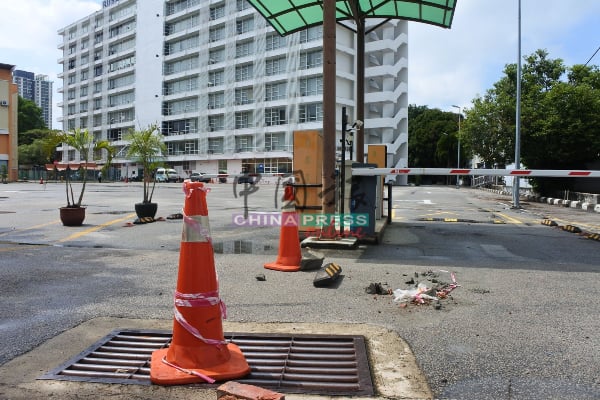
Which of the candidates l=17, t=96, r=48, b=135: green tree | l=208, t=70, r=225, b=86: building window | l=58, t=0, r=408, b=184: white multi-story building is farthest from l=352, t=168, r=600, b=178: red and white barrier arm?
l=17, t=96, r=48, b=135: green tree

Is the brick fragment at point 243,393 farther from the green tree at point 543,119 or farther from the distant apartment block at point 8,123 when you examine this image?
the distant apartment block at point 8,123

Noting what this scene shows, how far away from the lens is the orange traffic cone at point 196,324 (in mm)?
3143

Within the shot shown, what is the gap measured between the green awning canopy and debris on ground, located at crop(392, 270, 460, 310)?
7615mm

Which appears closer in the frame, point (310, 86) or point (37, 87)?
point (310, 86)

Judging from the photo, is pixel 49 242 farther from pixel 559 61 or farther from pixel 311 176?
pixel 559 61

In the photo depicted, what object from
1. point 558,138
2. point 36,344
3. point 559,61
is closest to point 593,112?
point 558,138

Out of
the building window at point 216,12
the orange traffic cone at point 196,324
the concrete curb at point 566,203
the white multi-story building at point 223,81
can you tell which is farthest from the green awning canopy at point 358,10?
the building window at point 216,12

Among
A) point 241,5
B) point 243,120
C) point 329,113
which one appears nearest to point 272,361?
point 329,113

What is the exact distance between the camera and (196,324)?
320cm

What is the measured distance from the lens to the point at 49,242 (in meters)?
9.15

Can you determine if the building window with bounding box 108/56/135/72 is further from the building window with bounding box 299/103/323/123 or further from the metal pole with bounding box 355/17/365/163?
the metal pole with bounding box 355/17/365/163

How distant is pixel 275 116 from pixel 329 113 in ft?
173

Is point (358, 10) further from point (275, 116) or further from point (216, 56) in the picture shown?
point (216, 56)

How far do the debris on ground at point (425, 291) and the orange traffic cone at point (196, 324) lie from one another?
231cm
